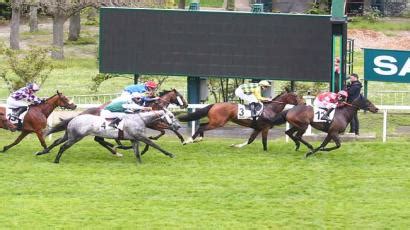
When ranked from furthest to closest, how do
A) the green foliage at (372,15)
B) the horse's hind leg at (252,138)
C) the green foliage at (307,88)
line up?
the green foliage at (372,15) → the green foliage at (307,88) → the horse's hind leg at (252,138)

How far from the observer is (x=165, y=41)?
20297mm

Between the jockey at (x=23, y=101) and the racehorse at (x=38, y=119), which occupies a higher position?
the jockey at (x=23, y=101)

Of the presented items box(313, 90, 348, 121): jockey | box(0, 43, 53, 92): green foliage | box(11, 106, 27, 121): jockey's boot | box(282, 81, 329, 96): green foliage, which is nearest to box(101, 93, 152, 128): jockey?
box(11, 106, 27, 121): jockey's boot

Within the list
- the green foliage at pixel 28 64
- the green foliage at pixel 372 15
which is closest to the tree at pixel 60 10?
the green foliage at pixel 372 15

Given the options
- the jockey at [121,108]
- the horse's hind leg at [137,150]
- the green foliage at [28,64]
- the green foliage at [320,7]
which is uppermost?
the green foliage at [320,7]

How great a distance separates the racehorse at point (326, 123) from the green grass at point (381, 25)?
23499 mm

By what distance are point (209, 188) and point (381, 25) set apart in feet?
91.0

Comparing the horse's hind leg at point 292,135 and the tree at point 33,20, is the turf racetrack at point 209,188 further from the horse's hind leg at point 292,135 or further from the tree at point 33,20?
the tree at point 33,20

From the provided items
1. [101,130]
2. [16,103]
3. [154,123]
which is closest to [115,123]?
[101,130]

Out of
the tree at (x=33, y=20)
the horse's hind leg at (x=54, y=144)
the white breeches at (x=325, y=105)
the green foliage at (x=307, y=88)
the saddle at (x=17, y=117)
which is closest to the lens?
the horse's hind leg at (x=54, y=144)

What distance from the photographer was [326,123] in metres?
17.4

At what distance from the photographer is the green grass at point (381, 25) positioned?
40.9 meters

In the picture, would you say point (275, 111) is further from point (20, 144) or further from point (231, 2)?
point (231, 2)

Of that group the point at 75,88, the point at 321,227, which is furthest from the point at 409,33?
the point at 321,227
